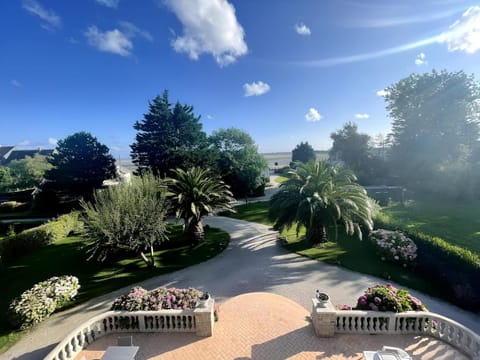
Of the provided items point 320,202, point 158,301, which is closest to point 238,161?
point 320,202

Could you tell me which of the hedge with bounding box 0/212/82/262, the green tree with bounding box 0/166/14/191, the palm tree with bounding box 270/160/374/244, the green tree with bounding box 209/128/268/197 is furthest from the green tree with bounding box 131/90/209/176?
the green tree with bounding box 0/166/14/191

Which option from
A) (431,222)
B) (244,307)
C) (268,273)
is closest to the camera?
(244,307)

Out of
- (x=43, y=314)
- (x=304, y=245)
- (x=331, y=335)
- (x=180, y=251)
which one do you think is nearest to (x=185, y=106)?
(x=180, y=251)

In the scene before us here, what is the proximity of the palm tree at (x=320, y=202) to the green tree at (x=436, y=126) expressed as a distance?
753 inches

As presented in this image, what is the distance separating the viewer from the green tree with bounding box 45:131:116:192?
2647 centimetres

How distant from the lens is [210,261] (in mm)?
12523

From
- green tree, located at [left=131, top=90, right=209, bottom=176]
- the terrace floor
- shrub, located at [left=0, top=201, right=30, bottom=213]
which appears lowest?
the terrace floor

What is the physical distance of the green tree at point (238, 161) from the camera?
31.5m

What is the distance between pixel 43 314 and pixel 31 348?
146cm

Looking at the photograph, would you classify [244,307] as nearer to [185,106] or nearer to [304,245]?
[304,245]

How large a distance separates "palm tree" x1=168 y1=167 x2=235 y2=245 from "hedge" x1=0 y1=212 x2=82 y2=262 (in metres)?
7.06

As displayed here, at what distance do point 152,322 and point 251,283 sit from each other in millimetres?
4709

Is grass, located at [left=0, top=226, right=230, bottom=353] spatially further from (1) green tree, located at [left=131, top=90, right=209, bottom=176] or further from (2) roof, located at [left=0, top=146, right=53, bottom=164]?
(2) roof, located at [left=0, top=146, right=53, bottom=164]

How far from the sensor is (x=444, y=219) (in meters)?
17.9
